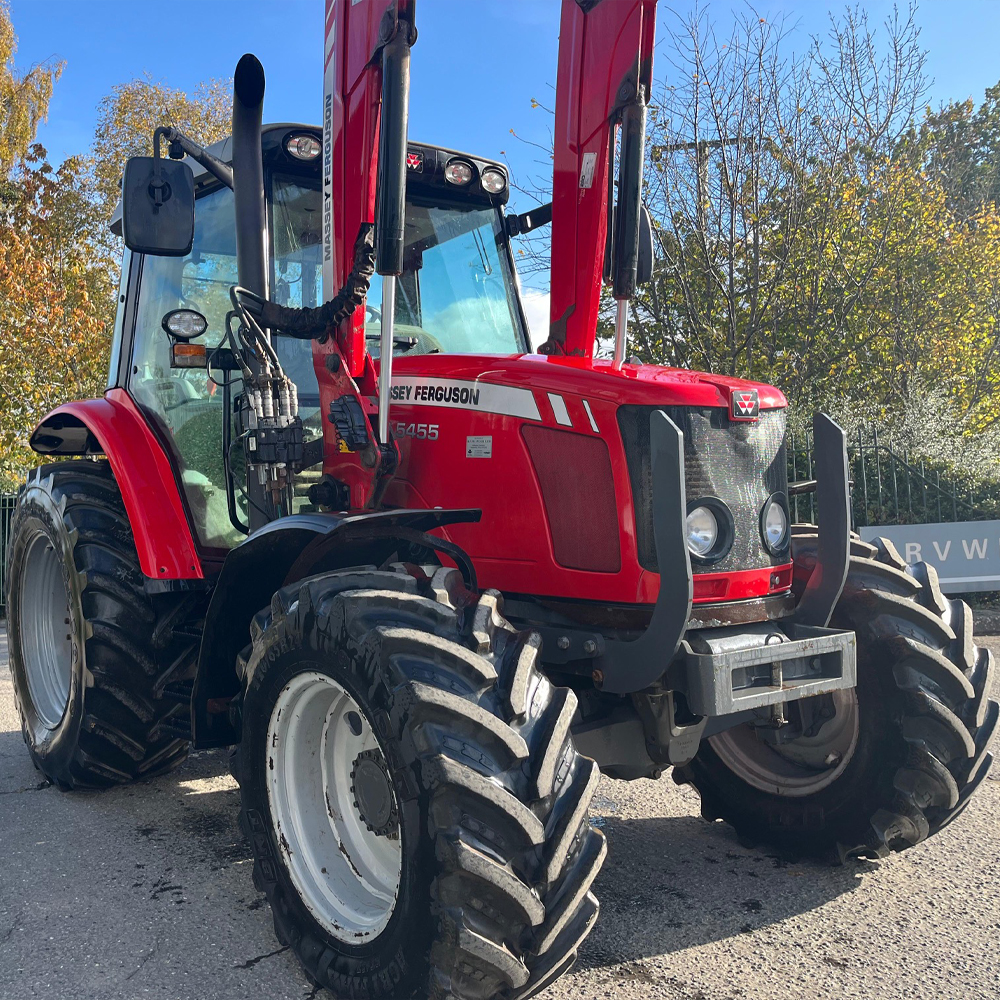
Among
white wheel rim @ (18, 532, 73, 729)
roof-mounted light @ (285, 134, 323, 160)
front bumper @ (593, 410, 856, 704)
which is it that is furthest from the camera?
white wheel rim @ (18, 532, 73, 729)

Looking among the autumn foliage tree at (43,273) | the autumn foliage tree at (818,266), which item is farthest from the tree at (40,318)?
the autumn foliage tree at (818,266)

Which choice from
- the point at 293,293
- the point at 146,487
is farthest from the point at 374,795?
the point at 293,293

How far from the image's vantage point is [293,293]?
147 inches

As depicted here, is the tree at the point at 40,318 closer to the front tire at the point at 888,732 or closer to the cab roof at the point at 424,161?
the cab roof at the point at 424,161

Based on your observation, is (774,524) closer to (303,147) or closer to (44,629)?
(303,147)

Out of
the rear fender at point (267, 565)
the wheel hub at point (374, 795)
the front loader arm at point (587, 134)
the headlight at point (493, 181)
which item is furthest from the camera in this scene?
the headlight at point (493, 181)

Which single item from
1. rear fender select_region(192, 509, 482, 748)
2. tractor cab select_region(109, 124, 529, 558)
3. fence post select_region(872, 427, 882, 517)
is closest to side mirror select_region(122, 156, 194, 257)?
tractor cab select_region(109, 124, 529, 558)

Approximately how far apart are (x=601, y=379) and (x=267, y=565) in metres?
1.28

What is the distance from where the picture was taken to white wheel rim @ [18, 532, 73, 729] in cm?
464

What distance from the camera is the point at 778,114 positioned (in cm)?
1159

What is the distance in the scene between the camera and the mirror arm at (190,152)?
3545mm

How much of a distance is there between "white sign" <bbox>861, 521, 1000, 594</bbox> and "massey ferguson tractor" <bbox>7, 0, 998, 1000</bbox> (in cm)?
597

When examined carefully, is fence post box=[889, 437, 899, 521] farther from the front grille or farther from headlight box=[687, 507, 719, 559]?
headlight box=[687, 507, 719, 559]

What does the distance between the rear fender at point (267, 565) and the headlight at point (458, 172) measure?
1.77 metres
